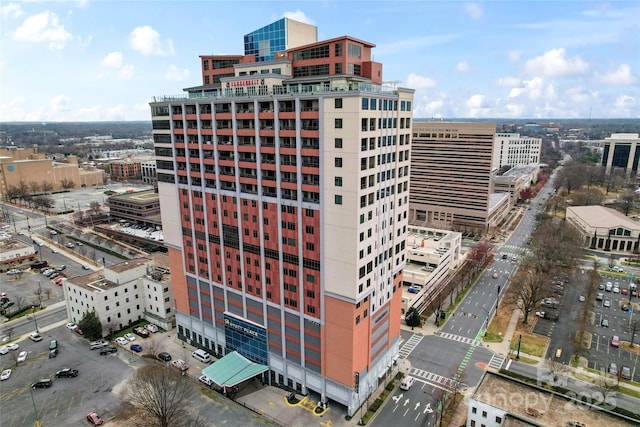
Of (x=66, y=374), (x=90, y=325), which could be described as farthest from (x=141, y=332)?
(x=66, y=374)

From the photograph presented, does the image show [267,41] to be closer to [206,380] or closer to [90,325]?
[206,380]

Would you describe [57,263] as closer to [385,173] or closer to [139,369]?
[139,369]

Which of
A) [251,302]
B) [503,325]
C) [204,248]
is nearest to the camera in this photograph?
[251,302]

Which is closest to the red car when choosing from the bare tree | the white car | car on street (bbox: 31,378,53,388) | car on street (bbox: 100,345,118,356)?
the bare tree

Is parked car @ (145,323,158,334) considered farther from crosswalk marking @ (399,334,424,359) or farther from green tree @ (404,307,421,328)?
green tree @ (404,307,421,328)

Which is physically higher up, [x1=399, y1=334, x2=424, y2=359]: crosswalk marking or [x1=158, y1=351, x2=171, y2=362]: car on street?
[x1=158, y1=351, x2=171, y2=362]: car on street

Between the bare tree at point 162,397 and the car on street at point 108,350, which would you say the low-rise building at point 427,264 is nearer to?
the bare tree at point 162,397

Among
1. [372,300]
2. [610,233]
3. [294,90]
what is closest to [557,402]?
[372,300]
